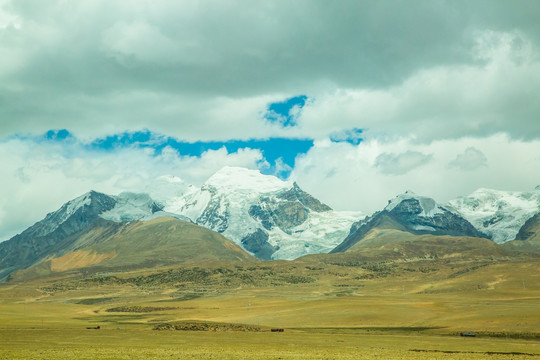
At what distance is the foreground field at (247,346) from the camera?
61219mm

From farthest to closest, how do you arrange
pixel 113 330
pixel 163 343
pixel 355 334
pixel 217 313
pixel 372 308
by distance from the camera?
1. pixel 217 313
2. pixel 372 308
3. pixel 113 330
4. pixel 355 334
5. pixel 163 343

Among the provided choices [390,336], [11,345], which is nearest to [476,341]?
[390,336]

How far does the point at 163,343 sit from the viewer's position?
77.9 meters

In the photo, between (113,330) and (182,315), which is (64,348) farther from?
(182,315)

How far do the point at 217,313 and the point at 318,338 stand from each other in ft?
220

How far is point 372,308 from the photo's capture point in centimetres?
13775

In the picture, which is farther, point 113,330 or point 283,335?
point 113,330

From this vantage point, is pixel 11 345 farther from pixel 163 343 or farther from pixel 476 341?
pixel 476 341

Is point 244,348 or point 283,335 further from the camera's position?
point 283,335

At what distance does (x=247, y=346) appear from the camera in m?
74.1

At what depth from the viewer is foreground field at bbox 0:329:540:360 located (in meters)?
61.2

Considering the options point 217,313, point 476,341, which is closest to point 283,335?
point 476,341

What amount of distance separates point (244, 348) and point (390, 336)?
93.1 feet

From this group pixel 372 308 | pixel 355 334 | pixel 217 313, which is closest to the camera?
pixel 355 334
